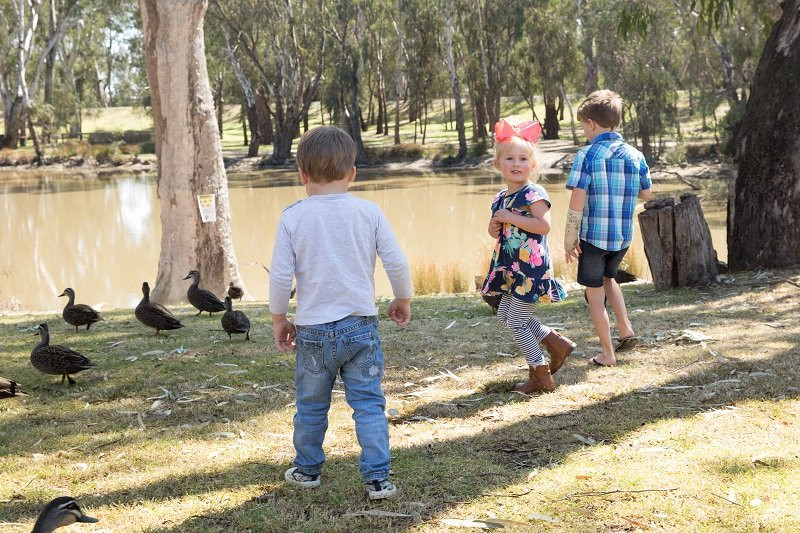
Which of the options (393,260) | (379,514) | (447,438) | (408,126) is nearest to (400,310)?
(393,260)

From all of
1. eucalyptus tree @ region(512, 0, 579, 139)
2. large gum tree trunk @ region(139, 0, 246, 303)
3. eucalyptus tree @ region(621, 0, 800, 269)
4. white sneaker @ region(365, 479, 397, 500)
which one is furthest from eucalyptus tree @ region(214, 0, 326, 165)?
white sneaker @ region(365, 479, 397, 500)

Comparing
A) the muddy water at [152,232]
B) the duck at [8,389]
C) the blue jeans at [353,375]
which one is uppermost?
the blue jeans at [353,375]

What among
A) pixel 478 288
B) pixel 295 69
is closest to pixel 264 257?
pixel 478 288

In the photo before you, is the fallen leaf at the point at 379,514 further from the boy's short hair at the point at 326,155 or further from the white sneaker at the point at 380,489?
the boy's short hair at the point at 326,155

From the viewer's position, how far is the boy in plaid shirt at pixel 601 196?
20.7ft

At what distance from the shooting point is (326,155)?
4.10 meters

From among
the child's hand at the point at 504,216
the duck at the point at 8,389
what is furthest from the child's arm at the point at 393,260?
the duck at the point at 8,389

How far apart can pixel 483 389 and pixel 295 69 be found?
1786 inches

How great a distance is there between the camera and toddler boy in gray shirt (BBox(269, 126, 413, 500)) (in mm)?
4117

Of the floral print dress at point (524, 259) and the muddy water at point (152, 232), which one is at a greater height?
the floral print dress at point (524, 259)

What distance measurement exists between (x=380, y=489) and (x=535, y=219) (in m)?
2.10

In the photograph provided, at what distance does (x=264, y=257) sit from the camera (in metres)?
20.9

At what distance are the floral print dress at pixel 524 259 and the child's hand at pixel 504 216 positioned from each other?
0.16 feet

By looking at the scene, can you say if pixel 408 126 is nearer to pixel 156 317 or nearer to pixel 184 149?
pixel 184 149
